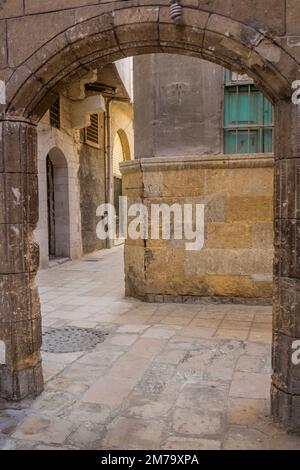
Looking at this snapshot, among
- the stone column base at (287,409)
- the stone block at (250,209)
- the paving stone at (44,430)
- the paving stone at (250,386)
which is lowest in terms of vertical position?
the paving stone at (250,386)

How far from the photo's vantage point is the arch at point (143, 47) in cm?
243

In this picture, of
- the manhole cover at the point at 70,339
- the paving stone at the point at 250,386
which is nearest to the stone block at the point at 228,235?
the manhole cover at the point at 70,339

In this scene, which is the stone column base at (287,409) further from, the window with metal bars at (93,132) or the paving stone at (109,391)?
the window with metal bars at (93,132)

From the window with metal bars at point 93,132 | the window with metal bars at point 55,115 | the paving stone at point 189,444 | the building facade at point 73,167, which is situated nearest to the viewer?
the paving stone at point 189,444

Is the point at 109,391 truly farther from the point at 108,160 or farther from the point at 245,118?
the point at 108,160

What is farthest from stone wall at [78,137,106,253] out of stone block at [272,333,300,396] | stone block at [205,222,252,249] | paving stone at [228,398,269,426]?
stone block at [272,333,300,396]

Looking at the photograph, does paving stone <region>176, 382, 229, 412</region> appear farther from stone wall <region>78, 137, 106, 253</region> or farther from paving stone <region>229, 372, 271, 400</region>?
stone wall <region>78, 137, 106, 253</region>

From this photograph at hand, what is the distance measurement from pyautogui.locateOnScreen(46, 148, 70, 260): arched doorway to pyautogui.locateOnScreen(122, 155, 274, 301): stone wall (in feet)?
15.5

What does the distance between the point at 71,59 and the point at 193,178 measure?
3096mm

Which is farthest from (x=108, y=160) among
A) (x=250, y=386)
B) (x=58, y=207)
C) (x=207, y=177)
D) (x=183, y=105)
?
(x=250, y=386)

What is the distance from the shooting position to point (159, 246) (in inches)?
230

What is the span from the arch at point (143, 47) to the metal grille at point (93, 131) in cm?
923
